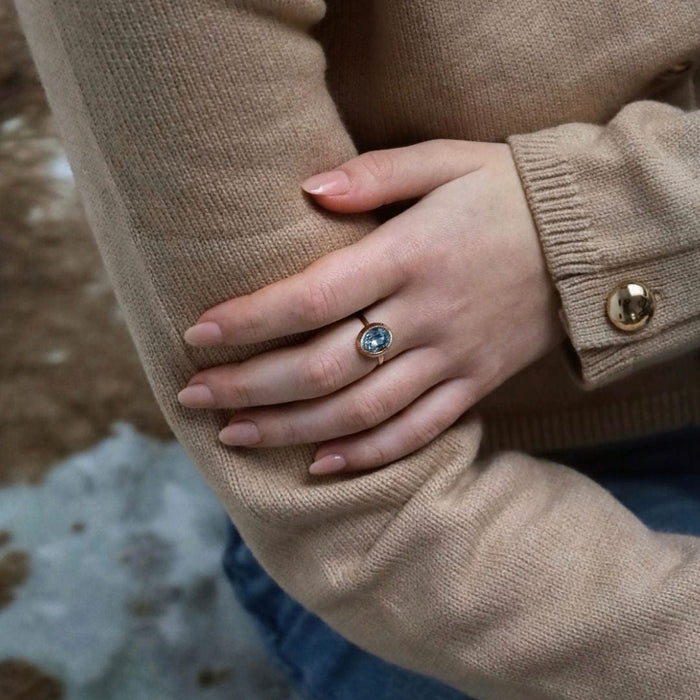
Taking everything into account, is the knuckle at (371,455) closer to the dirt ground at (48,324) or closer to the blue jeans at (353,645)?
the blue jeans at (353,645)

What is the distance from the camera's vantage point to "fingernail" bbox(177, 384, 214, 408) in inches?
17.6

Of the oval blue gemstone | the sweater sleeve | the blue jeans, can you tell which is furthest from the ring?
the blue jeans

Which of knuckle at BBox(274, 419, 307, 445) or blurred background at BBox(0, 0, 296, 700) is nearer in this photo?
knuckle at BBox(274, 419, 307, 445)

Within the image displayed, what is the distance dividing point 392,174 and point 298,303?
106mm

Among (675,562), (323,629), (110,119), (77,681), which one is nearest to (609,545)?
(675,562)

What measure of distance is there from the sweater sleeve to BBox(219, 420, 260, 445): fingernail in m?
0.21

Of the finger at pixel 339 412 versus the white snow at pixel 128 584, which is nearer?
the finger at pixel 339 412

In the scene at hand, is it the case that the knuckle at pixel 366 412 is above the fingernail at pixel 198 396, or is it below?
below

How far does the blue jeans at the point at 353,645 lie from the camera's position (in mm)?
617

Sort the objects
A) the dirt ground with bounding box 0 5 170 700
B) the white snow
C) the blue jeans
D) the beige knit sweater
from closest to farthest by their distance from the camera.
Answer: the beige knit sweater → the blue jeans → the white snow → the dirt ground with bounding box 0 5 170 700

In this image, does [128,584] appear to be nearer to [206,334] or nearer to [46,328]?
[46,328]

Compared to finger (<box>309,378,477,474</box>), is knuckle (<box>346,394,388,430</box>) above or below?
above

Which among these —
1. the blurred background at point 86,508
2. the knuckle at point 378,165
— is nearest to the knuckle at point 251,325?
the knuckle at point 378,165

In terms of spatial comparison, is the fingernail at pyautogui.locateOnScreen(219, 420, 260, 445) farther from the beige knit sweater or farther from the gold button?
the gold button
